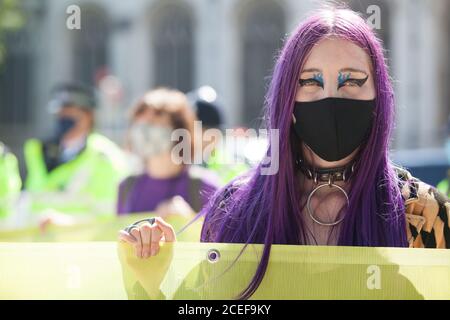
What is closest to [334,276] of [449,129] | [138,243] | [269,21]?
[138,243]

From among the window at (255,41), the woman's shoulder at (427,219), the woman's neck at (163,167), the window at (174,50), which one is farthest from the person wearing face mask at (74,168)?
the window at (174,50)

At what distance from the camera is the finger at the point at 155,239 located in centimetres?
219

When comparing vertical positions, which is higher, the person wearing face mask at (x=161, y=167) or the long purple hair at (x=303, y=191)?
the long purple hair at (x=303, y=191)

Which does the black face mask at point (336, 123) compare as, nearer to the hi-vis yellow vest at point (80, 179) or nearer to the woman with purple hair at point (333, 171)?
the woman with purple hair at point (333, 171)

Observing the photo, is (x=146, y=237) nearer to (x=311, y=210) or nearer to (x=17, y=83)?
(x=311, y=210)

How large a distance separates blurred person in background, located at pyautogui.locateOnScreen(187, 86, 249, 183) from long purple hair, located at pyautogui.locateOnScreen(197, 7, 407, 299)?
10.3ft

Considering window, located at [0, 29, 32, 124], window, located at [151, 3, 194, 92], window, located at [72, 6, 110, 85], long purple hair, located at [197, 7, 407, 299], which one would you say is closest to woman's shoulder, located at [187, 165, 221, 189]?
long purple hair, located at [197, 7, 407, 299]

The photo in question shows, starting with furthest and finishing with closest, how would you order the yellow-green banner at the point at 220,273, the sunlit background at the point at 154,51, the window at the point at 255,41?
the window at the point at 255,41
the sunlit background at the point at 154,51
the yellow-green banner at the point at 220,273

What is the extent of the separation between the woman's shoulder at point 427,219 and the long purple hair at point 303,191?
1.1 inches

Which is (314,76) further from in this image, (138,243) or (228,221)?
(138,243)

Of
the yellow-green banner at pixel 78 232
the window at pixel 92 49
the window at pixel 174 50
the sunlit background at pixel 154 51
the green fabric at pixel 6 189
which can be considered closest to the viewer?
the yellow-green banner at pixel 78 232

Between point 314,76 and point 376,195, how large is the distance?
0.34m

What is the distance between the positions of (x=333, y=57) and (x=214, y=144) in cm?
369

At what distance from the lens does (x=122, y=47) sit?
73.0 feet
